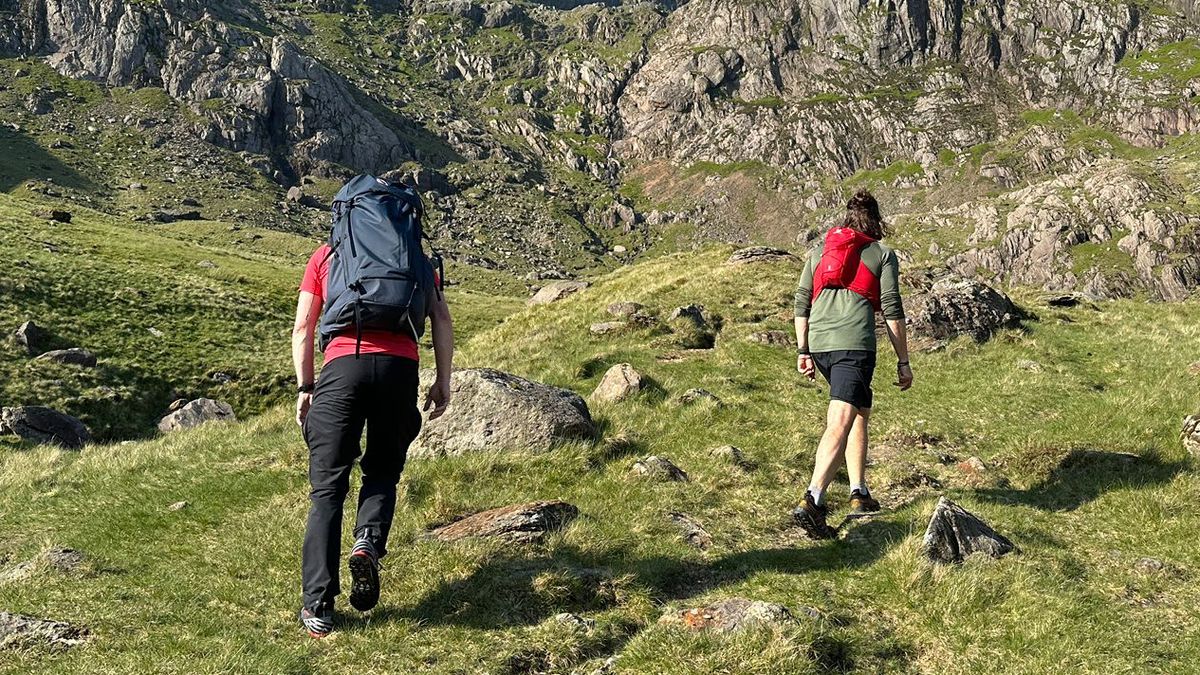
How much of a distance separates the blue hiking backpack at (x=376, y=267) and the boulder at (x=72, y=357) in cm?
2742

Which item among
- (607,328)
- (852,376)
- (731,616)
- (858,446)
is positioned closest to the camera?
(731,616)

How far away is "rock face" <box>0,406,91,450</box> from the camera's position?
63.0 feet

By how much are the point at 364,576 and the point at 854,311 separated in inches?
248

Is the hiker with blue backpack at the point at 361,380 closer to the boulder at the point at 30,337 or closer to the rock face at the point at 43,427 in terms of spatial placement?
the rock face at the point at 43,427

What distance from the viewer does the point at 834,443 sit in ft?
27.0

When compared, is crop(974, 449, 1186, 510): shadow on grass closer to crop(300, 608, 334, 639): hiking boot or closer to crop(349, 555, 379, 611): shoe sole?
crop(349, 555, 379, 611): shoe sole

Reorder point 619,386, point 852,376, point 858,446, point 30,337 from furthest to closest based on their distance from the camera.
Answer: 1. point 30,337
2. point 619,386
3. point 858,446
4. point 852,376

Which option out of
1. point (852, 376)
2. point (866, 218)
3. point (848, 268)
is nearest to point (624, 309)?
point (866, 218)

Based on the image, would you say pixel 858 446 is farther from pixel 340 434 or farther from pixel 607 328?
pixel 607 328

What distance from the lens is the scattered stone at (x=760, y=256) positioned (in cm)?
3387

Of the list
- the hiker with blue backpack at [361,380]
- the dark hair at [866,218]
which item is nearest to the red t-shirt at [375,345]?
the hiker with blue backpack at [361,380]

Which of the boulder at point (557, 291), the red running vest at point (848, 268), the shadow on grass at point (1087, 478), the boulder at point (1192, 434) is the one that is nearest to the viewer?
the red running vest at point (848, 268)

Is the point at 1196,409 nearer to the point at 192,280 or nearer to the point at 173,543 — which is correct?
the point at 173,543

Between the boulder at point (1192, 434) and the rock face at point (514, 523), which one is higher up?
the boulder at point (1192, 434)
